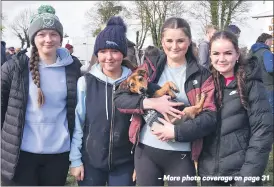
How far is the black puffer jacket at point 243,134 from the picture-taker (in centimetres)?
226

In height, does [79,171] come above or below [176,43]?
below

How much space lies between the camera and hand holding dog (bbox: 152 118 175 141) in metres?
2.29

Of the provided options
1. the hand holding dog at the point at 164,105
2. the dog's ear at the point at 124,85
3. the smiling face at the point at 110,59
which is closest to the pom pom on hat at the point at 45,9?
the smiling face at the point at 110,59

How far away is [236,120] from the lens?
2.29 meters

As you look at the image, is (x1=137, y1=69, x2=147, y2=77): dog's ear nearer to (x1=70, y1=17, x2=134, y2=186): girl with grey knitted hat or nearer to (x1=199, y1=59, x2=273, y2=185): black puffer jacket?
(x1=70, y1=17, x2=134, y2=186): girl with grey knitted hat

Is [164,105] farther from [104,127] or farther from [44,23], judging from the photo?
[44,23]

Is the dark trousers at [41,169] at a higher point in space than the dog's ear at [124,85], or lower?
lower

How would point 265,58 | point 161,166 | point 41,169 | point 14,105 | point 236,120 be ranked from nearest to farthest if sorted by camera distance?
point 236,120, point 161,166, point 14,105, point 41,169, point 265,58

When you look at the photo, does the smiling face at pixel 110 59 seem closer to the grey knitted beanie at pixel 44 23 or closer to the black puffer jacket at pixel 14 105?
the black puffer jacket at pixel 14 105

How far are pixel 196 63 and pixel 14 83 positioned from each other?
1.21 meters

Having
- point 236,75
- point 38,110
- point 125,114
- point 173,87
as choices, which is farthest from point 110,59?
point 236,75

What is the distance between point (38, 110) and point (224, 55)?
4.19ft

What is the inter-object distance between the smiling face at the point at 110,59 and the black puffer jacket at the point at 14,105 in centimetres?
25

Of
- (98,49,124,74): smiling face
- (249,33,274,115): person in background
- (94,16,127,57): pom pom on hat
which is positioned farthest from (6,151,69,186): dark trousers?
(249,33,274,115): person in background
